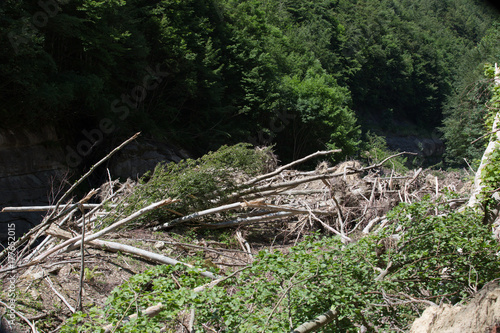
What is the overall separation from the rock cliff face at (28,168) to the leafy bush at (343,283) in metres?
9.91

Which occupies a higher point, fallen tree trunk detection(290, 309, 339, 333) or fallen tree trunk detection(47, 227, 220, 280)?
fallen tree trunk detection(290, 309, 339, 333)

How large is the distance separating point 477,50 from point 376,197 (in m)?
35.8

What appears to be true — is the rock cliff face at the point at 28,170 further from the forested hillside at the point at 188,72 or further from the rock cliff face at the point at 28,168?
the forested hillside at the point at 188,72

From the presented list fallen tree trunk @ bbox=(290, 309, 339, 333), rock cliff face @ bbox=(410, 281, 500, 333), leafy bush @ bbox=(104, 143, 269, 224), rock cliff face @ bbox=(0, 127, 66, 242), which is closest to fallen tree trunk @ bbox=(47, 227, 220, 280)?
leafy bush @ bbox=(104, 143, 269, 224)

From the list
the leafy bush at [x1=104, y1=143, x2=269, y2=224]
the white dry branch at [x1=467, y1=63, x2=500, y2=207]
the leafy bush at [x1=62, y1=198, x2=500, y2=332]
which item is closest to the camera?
the leafy bush at [x1=62, y1=198, x2=500, y2=332]

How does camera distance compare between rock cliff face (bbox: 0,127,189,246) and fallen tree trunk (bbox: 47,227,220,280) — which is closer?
fallen tree trunk (bbox: 47,227,220,280)

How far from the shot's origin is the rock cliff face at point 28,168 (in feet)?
43.4

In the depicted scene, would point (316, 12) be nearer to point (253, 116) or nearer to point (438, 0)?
point (253, 116)

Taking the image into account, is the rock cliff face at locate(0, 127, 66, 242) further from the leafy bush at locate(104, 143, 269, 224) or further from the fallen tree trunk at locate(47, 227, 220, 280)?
the fallen tree trunk at locate(47, 227, 220, 280)

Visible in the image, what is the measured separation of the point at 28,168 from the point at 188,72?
28.1 feet

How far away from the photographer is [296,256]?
425 cm

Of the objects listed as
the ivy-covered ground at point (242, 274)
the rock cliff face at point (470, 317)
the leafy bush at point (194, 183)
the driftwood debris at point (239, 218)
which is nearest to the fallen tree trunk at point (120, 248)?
the driftwood debris at point (239, 218)

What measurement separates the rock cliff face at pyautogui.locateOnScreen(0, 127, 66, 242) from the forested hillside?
21.1 inches

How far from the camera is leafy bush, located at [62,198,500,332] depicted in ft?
12.0
